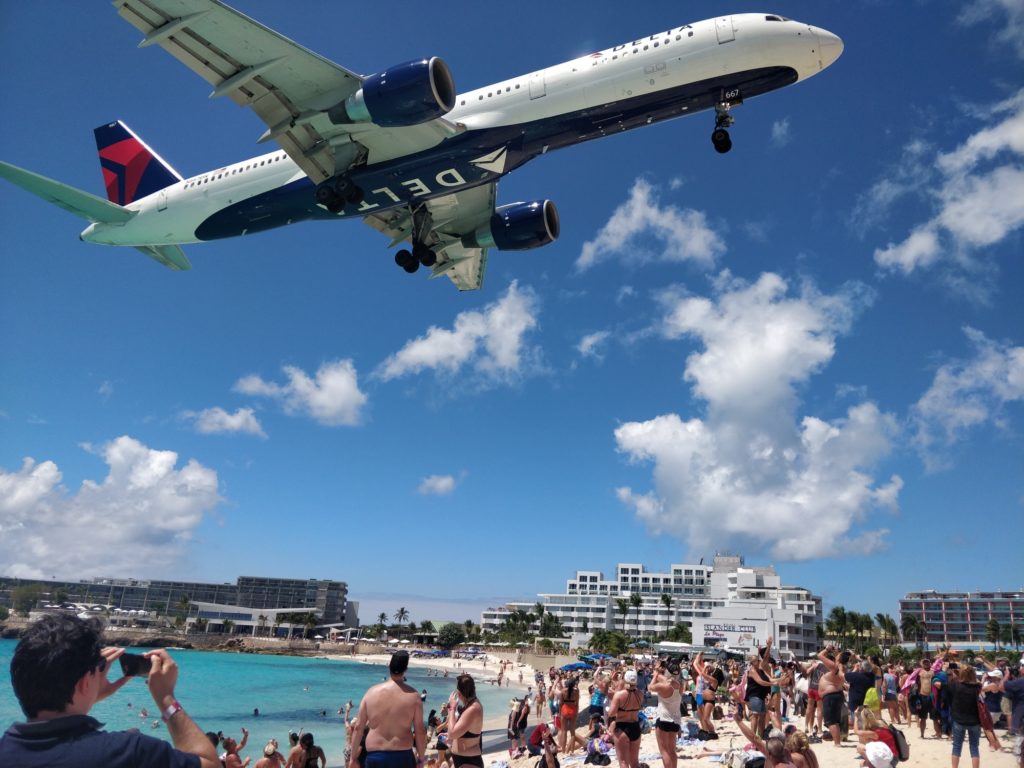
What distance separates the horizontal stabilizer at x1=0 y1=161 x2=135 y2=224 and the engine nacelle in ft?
38.3

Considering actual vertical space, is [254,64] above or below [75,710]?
above

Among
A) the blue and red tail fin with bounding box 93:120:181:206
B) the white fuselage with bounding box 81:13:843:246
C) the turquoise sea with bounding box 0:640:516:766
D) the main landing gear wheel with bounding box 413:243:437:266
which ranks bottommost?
the turquoise sea with bounding box 0:640:516:766

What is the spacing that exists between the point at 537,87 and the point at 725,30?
216 inches

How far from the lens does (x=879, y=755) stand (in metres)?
6.70

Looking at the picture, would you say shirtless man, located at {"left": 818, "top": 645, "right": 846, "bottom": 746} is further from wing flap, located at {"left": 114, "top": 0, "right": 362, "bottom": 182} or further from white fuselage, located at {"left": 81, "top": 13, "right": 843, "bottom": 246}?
wing flap, located at {"left": 114, "top": 0, "right": 362, "bottom": 182}

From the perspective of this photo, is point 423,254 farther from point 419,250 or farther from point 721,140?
point 721,140

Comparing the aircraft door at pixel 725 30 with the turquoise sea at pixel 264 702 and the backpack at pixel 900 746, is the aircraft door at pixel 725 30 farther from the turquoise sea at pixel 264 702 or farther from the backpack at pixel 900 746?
the turquoise sea at pixel 264 702

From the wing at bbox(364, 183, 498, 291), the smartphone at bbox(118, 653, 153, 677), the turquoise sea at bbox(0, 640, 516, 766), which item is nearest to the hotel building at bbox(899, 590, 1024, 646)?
the turquoise sea at bbox(0, 640, 516, 766)

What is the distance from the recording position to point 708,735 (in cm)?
1778

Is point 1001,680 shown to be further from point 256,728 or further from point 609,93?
point 256,728

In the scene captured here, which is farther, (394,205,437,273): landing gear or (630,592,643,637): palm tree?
(630,592,643,637): palm tree

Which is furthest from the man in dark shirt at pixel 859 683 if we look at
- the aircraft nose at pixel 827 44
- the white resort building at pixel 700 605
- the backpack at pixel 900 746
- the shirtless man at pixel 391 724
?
the white resort building at pixel 700 605

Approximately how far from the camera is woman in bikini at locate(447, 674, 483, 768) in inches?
323

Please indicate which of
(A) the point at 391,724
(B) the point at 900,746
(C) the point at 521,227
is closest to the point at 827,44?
(C) the point at 521,227
